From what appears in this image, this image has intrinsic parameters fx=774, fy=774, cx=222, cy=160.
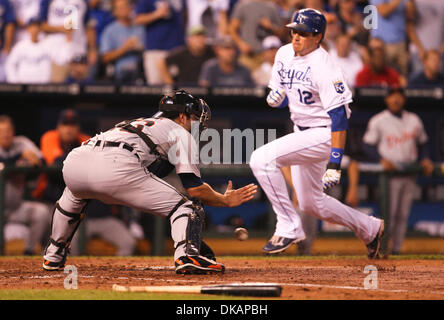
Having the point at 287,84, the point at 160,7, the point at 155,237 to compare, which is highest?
the point at 160,7

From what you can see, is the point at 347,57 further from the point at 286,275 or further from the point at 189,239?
the point at 189,239

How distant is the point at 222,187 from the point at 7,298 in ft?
16.6

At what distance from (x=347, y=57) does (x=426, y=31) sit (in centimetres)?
117

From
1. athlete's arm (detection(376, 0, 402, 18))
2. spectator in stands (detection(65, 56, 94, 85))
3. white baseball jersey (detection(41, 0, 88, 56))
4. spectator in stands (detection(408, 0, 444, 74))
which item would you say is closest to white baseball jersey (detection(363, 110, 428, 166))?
spectator in stands (detection(408, 0, 444, 74))

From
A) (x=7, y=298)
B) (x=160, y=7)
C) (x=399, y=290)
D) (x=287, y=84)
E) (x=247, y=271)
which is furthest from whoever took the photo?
(x=160, y=7)

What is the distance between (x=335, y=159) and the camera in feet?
18.8

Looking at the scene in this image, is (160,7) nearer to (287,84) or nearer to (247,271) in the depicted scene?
(287,84)

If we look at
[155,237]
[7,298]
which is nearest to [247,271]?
[7,298]

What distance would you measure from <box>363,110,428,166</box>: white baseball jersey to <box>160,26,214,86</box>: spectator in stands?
2.22 metres

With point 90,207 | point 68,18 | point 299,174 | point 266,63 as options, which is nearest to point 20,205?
point 90,207

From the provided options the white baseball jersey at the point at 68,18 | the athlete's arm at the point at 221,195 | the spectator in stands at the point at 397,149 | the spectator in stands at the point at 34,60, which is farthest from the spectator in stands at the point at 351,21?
the athlete's arm at the point at 221,195

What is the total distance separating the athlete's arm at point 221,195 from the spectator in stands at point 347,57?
4.89 m

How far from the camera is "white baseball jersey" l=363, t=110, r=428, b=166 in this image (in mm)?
8359

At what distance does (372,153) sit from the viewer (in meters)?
8.61
